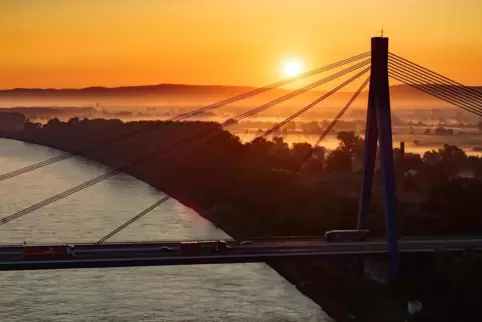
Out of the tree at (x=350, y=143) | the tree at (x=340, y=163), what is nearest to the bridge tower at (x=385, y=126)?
the tree at (x=340, y=163)

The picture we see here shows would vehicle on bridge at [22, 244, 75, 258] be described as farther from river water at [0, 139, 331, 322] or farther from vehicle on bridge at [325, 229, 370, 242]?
vehicle on bridge at [325, 229, 370, 242]

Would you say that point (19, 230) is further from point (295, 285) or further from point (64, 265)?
point (64, 265)

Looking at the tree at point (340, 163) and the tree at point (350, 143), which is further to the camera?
the tree at point (350, 143)

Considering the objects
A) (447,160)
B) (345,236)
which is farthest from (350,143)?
(345,236)

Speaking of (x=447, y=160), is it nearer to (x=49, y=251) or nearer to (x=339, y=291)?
(x=339, y=291)

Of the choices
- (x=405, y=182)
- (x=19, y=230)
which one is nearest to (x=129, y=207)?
(x=19, y=230)

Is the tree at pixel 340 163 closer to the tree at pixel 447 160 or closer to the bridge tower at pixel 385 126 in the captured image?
the tree at pixel 447 160
